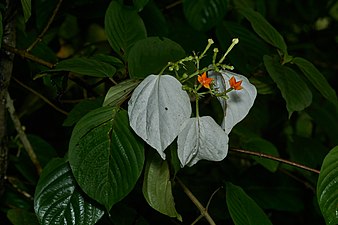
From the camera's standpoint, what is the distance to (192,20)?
1271 millimetres

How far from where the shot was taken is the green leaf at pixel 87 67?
819 millimetres

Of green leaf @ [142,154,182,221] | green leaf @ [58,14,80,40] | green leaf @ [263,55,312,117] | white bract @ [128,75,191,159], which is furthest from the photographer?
green leaf @ [58,14,80,40]

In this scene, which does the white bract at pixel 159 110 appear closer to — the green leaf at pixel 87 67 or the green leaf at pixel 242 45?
the green leaf at pixel 87 67

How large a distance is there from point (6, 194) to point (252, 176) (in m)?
0.69

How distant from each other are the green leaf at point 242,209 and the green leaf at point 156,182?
0.11 metres

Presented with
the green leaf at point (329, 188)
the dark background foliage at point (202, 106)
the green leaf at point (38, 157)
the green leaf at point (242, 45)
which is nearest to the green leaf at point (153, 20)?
the dark background foliage at point (202, 106)

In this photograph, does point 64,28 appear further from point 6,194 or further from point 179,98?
point 179,98

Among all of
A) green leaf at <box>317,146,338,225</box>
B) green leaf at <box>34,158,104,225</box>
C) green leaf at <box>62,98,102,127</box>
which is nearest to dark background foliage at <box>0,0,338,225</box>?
green leaf at <box>62,98,102,127</box>

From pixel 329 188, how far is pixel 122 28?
42cm

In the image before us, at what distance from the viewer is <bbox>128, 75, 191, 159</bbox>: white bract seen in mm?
727

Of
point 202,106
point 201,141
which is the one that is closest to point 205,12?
point 202,106

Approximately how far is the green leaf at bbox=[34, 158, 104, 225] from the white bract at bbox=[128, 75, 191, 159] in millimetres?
202

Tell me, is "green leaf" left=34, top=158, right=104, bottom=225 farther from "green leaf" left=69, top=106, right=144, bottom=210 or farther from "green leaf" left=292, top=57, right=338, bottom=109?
"green leaf" left=292, top=57, right=338, bottom=109

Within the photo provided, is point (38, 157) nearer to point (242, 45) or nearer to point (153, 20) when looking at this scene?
point (153, 20)
